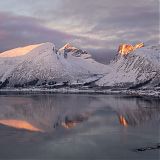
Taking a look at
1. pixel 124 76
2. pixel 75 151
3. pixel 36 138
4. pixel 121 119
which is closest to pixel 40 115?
pixel 121 119

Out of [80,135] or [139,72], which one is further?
[139,72]

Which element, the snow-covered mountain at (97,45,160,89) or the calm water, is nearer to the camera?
the calm water

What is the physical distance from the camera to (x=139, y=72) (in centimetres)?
17688

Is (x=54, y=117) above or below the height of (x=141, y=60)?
below

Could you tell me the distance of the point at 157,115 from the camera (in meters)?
50.0

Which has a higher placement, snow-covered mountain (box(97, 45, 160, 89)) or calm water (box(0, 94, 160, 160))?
snow-covered mountain (box(97, 45, 160, 89))

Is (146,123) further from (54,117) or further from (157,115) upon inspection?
(54,117)

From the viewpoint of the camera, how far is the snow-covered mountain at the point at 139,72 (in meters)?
159

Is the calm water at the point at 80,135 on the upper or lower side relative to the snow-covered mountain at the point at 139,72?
lower

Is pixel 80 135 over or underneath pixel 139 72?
underneath

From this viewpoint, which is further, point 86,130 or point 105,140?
point 86,130

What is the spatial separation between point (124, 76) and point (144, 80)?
17.9 metres

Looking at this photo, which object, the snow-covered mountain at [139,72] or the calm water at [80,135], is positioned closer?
the calm water at [80,135]

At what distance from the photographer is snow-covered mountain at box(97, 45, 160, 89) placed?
522 feet
